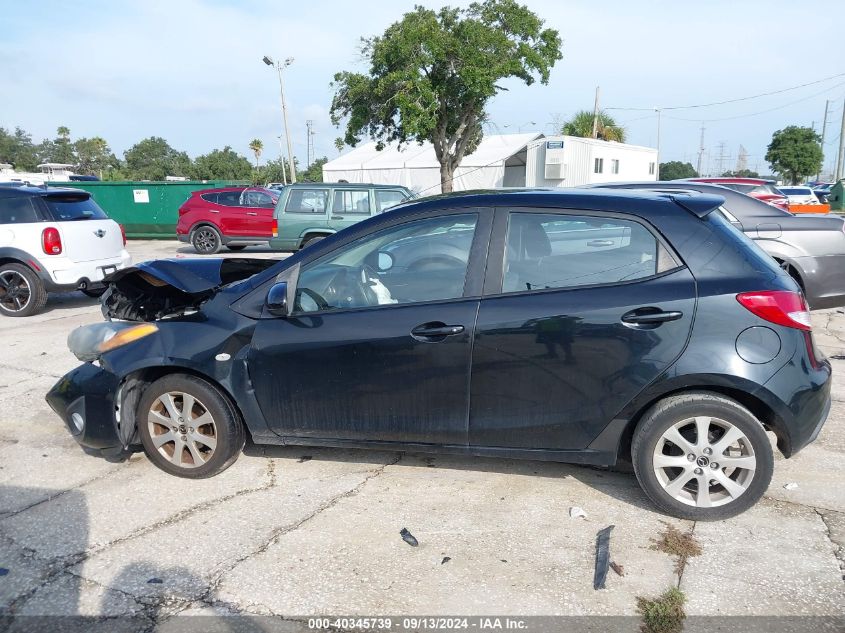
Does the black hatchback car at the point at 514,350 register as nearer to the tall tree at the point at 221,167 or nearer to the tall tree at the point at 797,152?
the tall tree at the point at 797,152

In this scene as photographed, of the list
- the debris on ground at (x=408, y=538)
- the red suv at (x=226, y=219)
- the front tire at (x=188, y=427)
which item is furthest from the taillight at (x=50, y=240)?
the red suv at (x=226, y=219)

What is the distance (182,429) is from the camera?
3.79m

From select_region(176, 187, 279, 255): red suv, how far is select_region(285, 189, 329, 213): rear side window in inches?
132

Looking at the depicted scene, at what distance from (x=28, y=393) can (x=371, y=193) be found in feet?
27.4

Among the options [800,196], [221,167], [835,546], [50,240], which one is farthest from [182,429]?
[221,167]

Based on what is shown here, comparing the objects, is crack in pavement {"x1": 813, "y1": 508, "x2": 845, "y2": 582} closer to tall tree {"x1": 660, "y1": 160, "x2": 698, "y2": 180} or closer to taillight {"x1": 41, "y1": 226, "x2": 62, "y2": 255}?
taillight {"x1": 41, "y1": 226, "x2": 62, "y2": 255}

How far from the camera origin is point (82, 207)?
8.98 meters

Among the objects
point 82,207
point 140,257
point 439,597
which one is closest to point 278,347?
point 439,597

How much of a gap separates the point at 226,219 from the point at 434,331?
14.3 m

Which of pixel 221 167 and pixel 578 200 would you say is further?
pixel 221 167

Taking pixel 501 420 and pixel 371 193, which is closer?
pixel 501 420

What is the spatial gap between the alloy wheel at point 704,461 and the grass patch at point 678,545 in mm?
168

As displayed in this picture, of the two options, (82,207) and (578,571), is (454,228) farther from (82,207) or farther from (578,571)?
(82,207)

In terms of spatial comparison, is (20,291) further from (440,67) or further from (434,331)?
(440,67)
